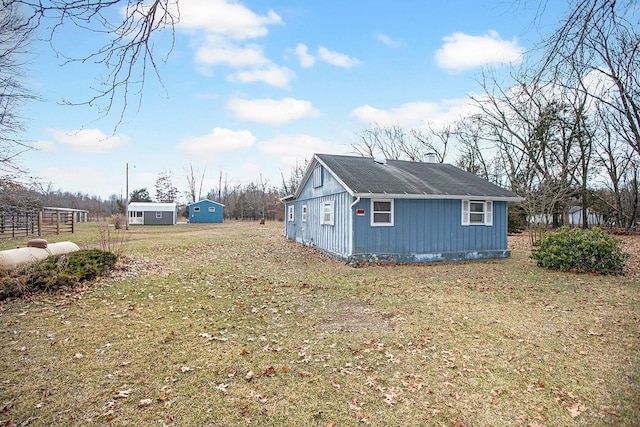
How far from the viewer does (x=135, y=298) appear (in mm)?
7406

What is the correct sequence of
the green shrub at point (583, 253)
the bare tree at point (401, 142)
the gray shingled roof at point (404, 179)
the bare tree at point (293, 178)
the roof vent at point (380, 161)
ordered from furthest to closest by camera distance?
the bare tree at point (293, 178), the bare tree at point (401, 142), the roof vent at point (380, 161), the gray shingled roof at point (404, 179), the green shrub at point (583, 253)

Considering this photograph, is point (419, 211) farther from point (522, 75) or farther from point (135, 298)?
point (135, 298)

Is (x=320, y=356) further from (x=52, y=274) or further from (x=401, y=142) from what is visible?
(x=401, y=142)

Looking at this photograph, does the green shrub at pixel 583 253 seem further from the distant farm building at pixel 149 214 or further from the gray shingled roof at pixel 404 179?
the distant farm building at pixel 149 214

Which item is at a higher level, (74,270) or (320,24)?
(320,24)

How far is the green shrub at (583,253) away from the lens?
426 inches

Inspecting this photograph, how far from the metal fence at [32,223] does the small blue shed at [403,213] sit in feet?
54.5

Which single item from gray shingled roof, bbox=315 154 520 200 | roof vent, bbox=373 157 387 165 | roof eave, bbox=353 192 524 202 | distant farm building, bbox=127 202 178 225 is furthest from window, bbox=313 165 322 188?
distant farm building, bbox=127 202 178 225

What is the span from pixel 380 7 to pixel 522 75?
2.07 m

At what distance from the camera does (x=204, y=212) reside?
47.0 meters

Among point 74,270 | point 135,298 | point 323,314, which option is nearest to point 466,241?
point 323,314

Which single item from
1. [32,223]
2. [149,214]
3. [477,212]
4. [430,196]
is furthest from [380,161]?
[149,214]

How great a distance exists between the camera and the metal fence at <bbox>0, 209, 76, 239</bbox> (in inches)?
834

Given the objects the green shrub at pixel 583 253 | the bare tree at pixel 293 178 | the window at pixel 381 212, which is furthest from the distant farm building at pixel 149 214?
the green shrub at pixel 583 253
